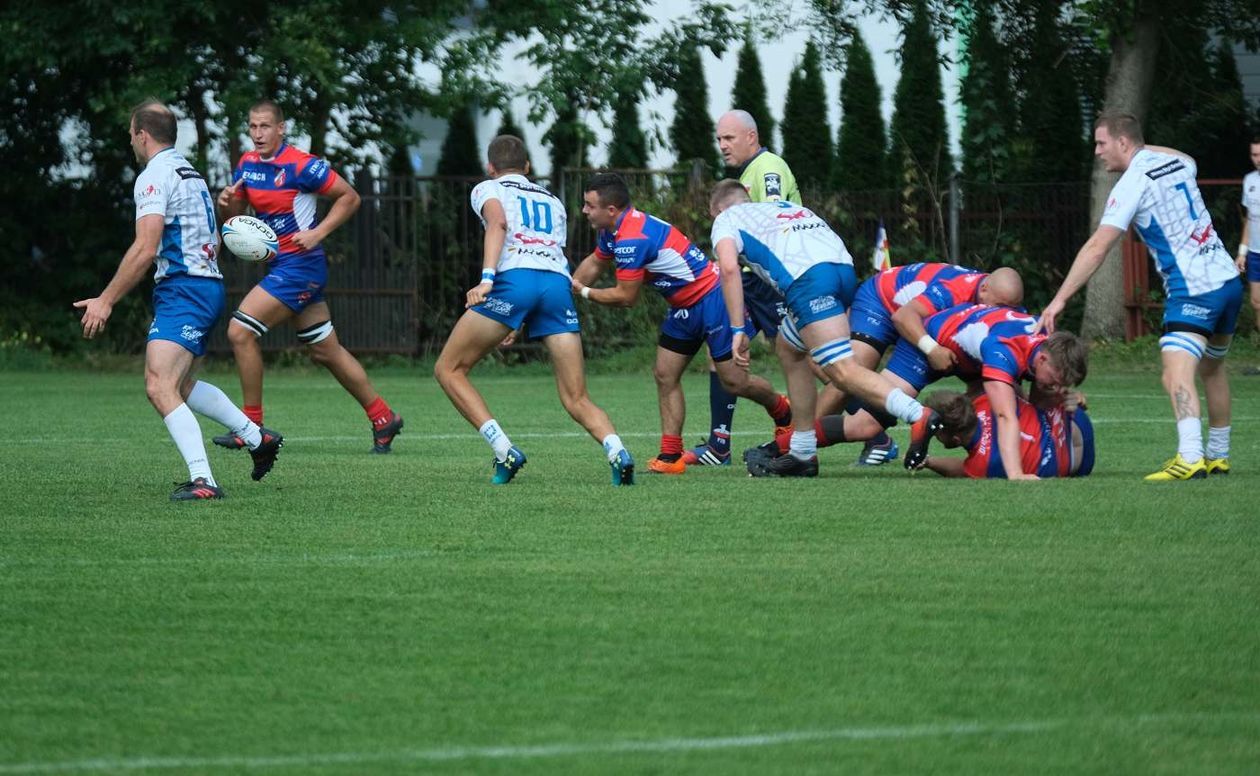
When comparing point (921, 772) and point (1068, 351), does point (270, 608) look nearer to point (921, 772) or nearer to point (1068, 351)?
point (921, 772)

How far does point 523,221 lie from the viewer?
9945mm

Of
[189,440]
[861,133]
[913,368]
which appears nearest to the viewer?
[189,440]

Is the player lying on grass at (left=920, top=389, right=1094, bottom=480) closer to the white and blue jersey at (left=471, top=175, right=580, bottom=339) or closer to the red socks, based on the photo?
the white and blue jersey at (left=471, top=175, right=580, bottom=339)

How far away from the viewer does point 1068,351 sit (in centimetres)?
978

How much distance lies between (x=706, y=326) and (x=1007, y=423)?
7.58 feet

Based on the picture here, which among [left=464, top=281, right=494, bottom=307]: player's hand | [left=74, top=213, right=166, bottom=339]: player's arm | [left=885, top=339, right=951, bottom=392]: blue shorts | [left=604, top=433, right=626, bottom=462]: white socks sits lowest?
[left=604, top=433, right=626, bottom=462]: white socks

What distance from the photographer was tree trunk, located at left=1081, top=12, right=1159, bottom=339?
22141 mm

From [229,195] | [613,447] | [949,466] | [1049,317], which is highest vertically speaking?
[229,195]

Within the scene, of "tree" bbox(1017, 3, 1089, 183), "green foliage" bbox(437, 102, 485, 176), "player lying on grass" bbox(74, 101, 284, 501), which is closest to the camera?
"player lying on grass" bbox(74, 101, 284, 501)

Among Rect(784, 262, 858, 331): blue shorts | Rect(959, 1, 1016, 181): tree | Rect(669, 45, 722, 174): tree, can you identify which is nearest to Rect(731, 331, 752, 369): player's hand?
Rect(784, 262, 858, 331): blue shorts

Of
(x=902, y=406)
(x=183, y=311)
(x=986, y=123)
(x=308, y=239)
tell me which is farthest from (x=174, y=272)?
(x=986, y=123)

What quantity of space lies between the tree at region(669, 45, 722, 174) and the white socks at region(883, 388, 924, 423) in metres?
18.3

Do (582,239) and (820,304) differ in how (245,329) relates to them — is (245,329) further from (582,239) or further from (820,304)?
(582,239)

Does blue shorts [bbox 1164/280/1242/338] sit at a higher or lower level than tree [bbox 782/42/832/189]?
lower
